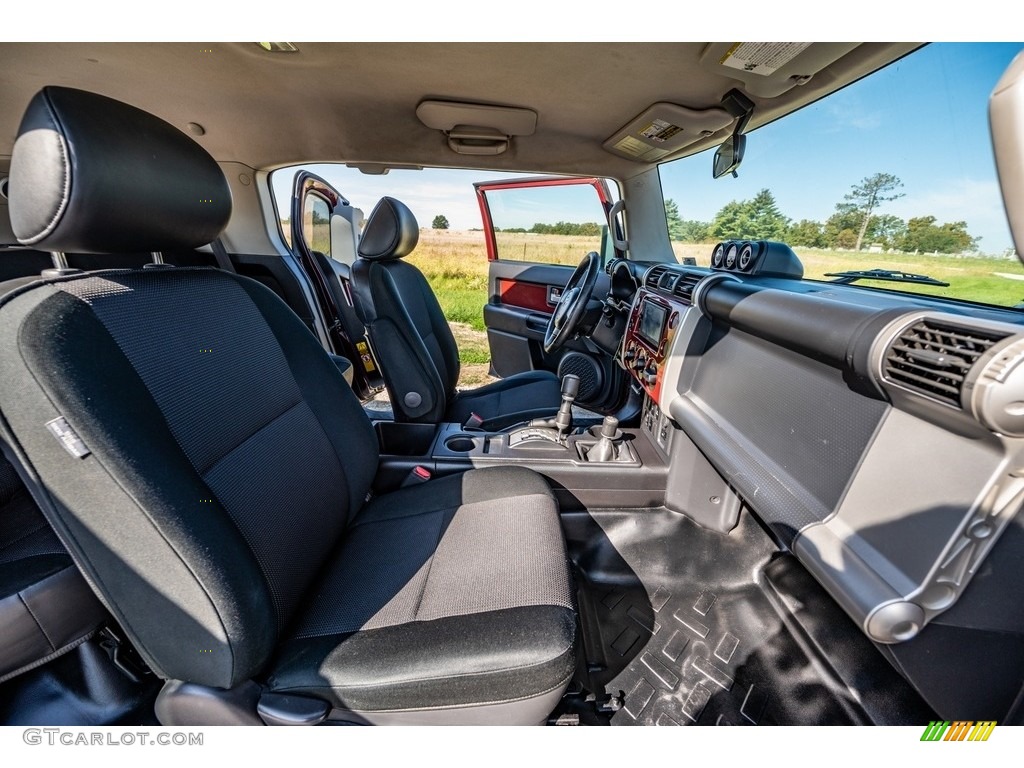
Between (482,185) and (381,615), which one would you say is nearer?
(381,615)

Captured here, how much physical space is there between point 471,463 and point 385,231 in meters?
1.03

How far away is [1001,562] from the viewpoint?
67 centimetres

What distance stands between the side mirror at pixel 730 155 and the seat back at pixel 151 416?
1786 millimetres

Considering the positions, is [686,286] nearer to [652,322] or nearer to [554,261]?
[652,322]

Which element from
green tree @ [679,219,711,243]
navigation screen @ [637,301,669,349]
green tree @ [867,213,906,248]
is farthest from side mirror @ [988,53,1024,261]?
green tree @ [679,219,711,243]

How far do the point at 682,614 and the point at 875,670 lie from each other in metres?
0.48

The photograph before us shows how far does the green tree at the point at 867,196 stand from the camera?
3.79 feet

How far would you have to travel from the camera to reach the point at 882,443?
29.2 inches

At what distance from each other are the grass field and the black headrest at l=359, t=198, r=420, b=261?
0.49 meters

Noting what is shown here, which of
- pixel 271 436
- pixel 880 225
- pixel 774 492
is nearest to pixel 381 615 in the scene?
pixel 271 436

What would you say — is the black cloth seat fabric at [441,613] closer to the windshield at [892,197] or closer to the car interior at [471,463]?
the car interior at [471,463]

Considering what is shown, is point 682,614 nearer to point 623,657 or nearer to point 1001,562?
point 623,657
